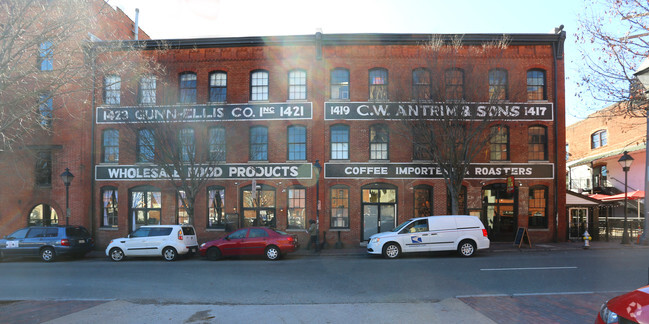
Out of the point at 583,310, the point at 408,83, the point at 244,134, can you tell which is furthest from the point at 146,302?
the point at 408,83

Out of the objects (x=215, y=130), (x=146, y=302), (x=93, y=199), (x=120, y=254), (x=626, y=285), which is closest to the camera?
(x=146, y=302)

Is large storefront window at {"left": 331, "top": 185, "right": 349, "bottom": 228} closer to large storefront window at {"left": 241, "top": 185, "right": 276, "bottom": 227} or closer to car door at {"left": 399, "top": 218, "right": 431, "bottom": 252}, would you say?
large storefront window at {"left": 241, "top": 185, "right": 276, "bottom": 227}

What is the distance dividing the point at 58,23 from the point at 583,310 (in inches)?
445

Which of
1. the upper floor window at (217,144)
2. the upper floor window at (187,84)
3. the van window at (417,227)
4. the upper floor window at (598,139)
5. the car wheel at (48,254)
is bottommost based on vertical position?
the car wheel at (48,254)

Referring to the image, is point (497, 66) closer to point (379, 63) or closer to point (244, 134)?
point (379, 63)

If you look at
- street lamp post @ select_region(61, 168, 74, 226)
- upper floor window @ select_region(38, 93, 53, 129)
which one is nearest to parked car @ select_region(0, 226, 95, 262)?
street lamp post @ select_region(61, 168, 74, 226)

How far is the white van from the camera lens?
15828 mm

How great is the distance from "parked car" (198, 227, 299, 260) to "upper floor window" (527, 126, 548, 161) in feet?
43.9

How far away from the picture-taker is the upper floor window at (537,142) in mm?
21266

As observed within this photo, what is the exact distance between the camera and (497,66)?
2050cm

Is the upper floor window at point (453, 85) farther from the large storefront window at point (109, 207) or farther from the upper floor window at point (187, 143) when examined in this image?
the large storefront window at point (109, 207)

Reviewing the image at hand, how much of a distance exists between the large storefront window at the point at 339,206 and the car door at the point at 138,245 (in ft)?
28.6

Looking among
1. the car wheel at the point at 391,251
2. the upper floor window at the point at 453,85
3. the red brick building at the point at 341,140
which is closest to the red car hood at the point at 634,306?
the car wheel at the point at 391,251

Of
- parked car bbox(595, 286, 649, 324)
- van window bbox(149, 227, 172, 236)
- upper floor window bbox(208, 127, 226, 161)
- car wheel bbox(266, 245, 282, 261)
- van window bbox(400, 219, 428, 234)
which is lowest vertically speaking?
car wheel bbox(266, 245, 282, 261)
